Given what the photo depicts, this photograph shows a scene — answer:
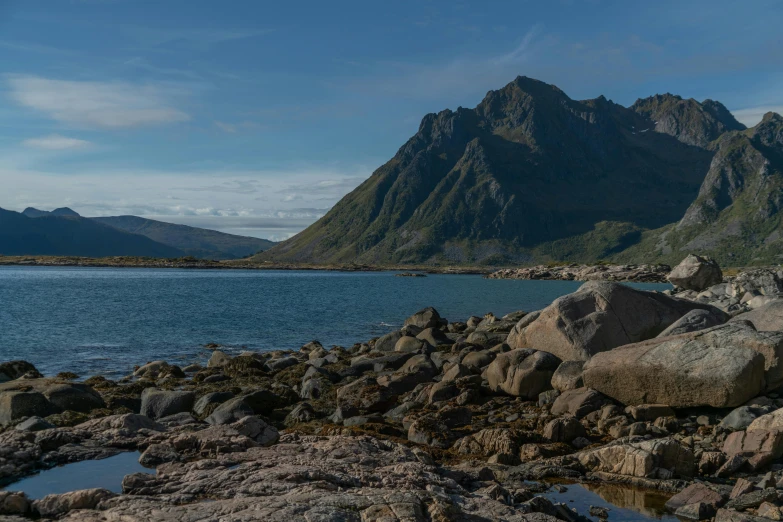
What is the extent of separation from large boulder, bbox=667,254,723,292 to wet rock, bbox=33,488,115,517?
149ft

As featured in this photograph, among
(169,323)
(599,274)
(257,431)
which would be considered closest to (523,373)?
(257,431)

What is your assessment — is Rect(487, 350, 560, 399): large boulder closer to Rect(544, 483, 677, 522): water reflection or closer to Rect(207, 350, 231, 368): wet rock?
Rect(544, 483, 677, 522): water reflection

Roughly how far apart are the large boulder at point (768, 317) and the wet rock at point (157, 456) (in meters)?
17.6

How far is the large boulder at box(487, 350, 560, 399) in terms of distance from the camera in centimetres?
1995

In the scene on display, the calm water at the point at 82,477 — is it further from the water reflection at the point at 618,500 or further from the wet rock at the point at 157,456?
the water reflection at the point at 618,500

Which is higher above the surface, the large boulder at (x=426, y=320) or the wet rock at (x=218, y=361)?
the large boulder at (x=426, y=320)

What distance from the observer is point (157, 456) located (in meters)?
12.5

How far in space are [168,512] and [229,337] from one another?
108ft

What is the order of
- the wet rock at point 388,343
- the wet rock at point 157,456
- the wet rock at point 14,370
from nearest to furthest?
the wet rock at point 157,456, the wet rock at point 14,370, the wet rock at point 388,343

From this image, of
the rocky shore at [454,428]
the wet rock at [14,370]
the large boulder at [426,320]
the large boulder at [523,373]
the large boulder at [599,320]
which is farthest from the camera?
the large boulder at [426,320]

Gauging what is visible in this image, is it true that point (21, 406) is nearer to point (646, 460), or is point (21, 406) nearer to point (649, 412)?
point (646, 460)

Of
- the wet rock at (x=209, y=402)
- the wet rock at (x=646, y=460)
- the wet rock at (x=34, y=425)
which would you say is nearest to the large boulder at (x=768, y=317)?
the wet rock at (x=646, y=460)

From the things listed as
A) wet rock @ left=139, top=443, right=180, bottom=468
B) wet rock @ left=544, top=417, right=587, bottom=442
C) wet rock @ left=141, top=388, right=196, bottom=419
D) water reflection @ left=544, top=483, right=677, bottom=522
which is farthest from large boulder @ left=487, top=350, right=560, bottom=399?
wet rock @ left=139, top=443, right=180, bottom=468

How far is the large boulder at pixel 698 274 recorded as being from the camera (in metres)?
46.5
